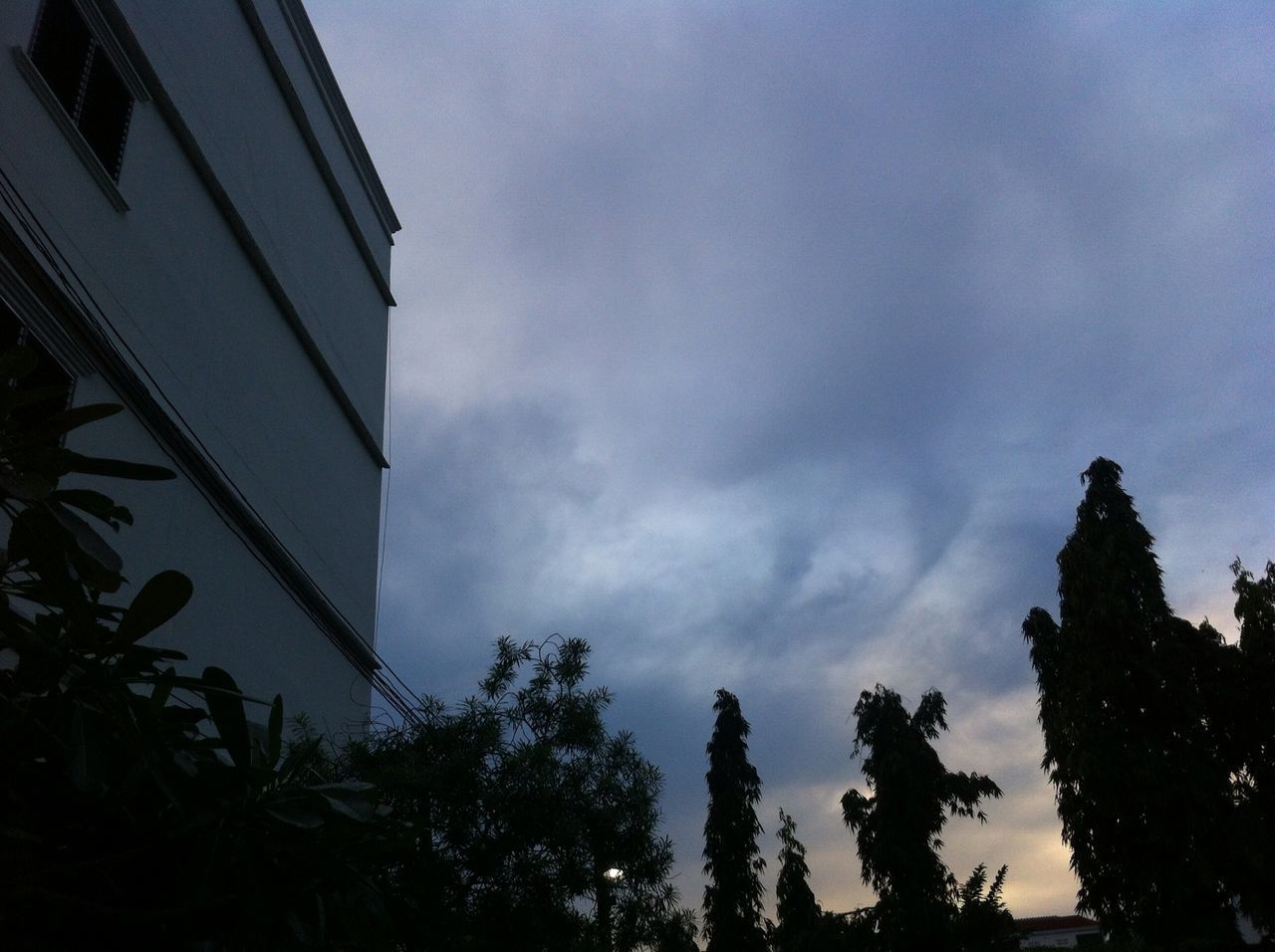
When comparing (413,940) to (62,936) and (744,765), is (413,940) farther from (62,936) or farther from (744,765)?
(744,765)

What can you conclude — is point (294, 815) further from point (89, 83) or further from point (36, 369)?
point (89, 83)

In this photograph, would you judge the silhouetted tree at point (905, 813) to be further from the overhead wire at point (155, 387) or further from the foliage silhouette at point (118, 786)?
the foliage silhouette at point (118, 786)

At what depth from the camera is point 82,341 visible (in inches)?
310

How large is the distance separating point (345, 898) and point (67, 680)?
1481 mm

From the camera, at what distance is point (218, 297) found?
10.6 metres

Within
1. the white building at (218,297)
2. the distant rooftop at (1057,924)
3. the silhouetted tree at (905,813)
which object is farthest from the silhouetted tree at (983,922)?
the distant rooftop at (1057,924)

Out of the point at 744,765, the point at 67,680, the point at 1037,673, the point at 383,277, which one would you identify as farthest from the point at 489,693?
the point at 744,765

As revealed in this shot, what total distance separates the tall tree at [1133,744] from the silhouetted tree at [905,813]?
2907 millimetres

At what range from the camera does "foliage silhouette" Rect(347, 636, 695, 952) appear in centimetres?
782

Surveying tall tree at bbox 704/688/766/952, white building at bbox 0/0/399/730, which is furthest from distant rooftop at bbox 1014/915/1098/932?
white building at bbox 0/0/399/730

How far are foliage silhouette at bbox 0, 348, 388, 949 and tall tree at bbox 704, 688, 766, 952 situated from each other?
85.1ft

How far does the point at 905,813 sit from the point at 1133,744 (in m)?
5.58

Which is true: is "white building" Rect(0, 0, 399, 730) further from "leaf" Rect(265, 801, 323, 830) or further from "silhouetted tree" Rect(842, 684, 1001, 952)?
"silhouetted tree" Rect(842, 684, 1001, 952)

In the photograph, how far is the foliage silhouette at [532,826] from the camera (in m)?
7.82
